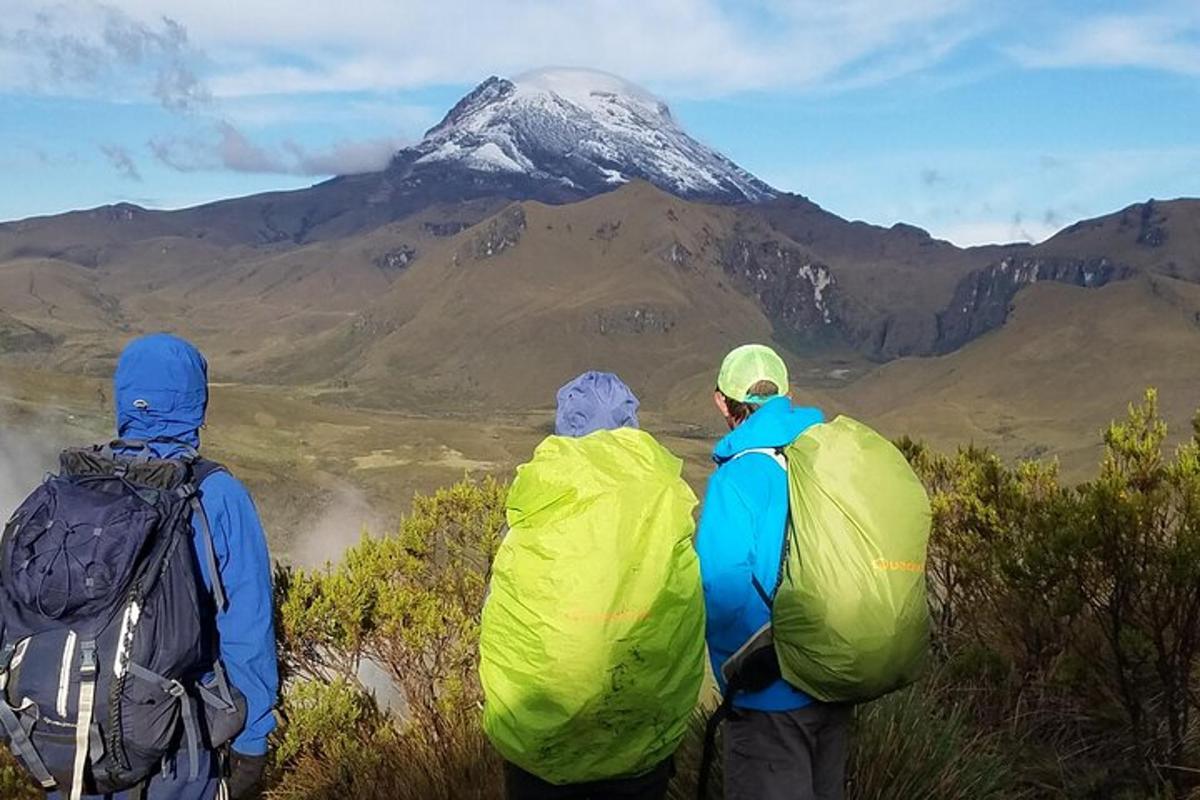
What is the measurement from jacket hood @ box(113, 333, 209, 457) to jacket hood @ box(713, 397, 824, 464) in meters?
1.55

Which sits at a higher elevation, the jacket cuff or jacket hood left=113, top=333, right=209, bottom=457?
jacket hood left=113, top=333, right=209, bottom=457

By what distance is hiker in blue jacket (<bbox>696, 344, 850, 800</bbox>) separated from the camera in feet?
9.53

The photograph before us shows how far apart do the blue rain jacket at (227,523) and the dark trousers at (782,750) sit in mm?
1398

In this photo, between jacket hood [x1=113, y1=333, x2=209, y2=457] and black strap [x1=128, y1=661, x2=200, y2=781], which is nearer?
black strap [x1=128, y1=661, x2=200, y2=781]

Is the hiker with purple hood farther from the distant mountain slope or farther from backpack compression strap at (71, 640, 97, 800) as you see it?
the distant mountain slope

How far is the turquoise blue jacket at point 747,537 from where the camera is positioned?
2.90m

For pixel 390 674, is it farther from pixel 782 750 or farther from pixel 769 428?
pixel 769 428

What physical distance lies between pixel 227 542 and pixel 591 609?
117 cm

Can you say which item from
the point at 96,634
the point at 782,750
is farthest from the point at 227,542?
the point at 782,750

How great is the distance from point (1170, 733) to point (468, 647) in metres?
3.01

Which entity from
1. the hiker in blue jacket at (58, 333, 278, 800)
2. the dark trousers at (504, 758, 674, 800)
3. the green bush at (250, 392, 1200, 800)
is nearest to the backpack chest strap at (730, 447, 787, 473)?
the dark trousers at (504, 758, 674, 800)

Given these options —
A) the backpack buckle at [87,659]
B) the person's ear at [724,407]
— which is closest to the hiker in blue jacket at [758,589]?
the person's ear at [724,407]

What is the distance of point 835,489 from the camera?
2752mm

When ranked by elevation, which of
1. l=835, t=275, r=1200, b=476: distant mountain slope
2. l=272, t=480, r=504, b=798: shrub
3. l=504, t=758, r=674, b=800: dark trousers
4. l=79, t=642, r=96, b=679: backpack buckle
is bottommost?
l=835, t=275, r=1200, b=476: distant mountain slope
